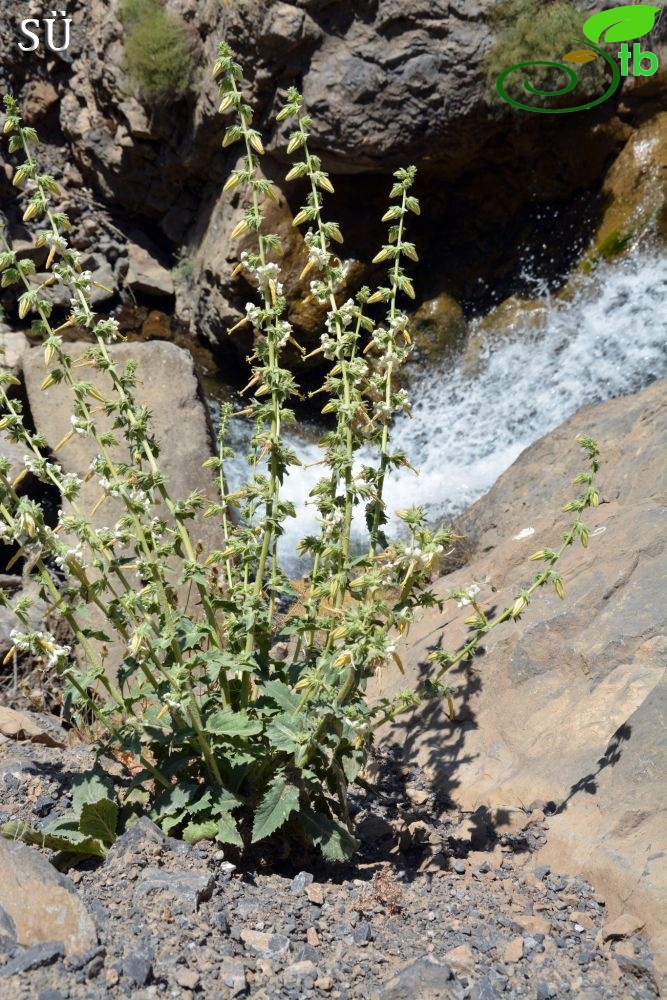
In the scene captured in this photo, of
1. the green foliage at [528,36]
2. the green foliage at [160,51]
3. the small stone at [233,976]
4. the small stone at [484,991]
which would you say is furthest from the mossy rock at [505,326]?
the small stone at [233,976]

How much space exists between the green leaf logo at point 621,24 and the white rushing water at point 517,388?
2.16 meters

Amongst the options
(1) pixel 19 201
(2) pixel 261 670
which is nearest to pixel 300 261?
(1) pixel 19 201

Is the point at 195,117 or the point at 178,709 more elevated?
the point at 195,117

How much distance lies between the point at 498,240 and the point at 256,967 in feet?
28.1

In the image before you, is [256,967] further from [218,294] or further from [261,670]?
[218,294]

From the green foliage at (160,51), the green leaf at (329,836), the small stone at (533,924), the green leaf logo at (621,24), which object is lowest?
the green leaf at (329,836)

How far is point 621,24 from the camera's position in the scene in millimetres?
9164

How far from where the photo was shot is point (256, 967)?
8.34 feet

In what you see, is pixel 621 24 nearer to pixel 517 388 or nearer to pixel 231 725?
pixel 517 388

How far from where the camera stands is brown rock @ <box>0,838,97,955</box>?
2.45 m

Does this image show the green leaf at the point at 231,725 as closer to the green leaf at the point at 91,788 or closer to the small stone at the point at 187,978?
the green leaf at the point at 91,788

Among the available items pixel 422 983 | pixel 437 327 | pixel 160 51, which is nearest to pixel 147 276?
pixel 160 51

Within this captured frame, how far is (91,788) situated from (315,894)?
0.75 meters

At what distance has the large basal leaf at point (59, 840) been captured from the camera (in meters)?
2.85
